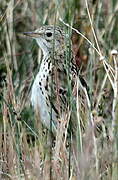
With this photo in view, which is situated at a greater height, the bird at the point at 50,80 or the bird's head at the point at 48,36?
the bird's head at the point at 48,36

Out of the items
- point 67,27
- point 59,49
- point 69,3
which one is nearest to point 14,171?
point 67,27

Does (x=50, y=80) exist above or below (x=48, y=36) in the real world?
below

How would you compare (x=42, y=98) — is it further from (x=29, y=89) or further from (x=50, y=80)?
(x=29, y=89)

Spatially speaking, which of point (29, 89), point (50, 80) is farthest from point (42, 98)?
point (29, 89)

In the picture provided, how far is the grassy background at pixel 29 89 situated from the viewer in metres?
3.72

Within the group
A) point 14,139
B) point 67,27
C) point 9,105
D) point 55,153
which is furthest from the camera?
point 67,27

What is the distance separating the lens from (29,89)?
18.0 ft

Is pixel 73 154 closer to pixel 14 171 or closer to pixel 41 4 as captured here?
pixel 14 171

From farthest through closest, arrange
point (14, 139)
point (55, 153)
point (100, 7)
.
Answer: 1. point (100, 7)
2. point (14, 139)
3. point (55, 153)

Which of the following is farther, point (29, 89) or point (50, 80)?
point (29, 89)

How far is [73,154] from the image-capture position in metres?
4.09

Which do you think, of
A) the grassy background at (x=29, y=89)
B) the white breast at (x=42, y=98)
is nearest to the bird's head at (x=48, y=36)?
the grassy background at (x=29, y=89)

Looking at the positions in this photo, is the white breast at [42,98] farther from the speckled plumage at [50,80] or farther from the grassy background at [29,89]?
the grassy background at [29,89]

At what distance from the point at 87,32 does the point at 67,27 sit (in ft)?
5.99
